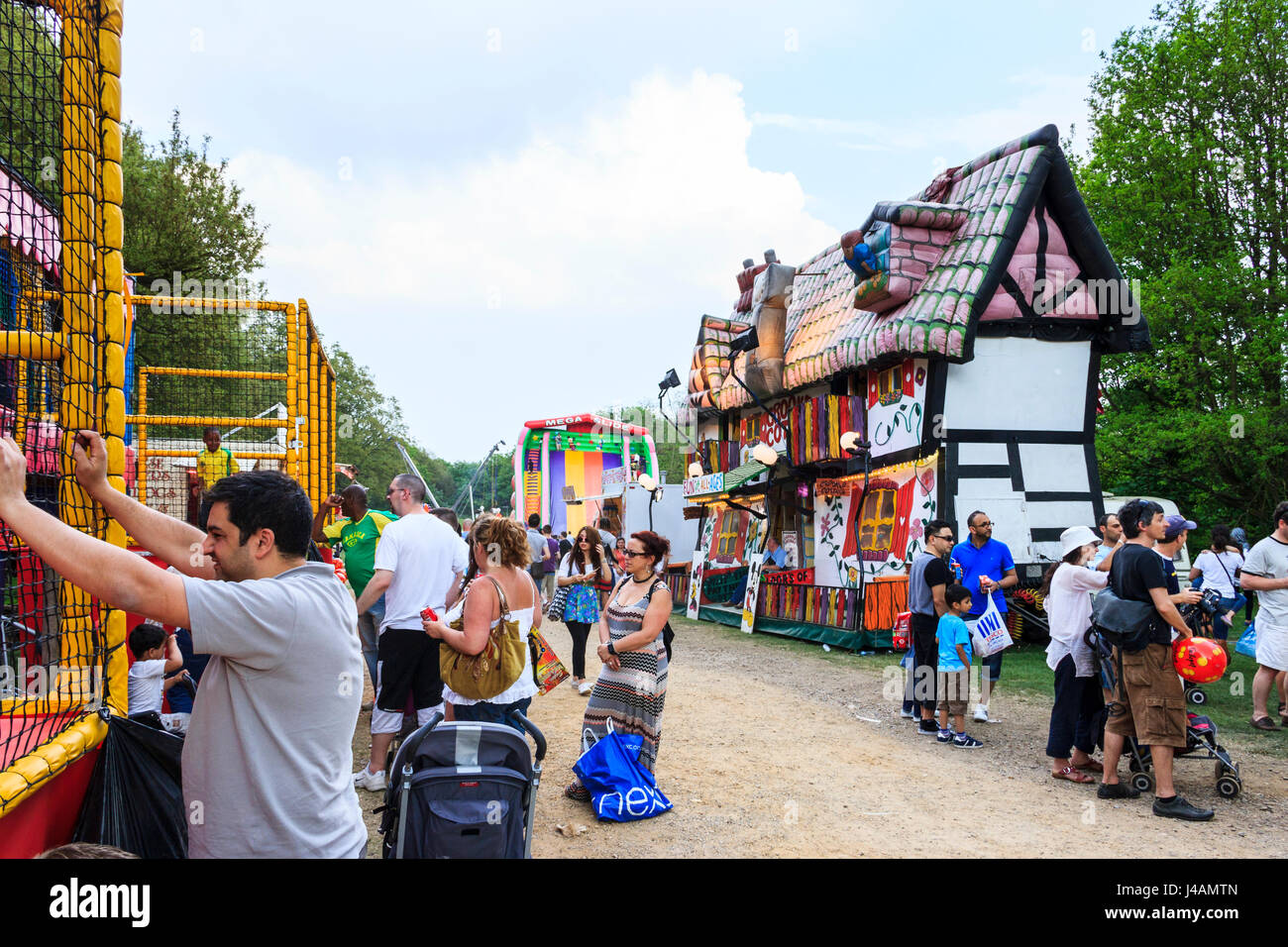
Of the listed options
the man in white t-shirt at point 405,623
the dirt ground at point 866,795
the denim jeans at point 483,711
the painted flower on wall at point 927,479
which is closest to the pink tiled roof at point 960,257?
the painted flower on wall at point 927,479

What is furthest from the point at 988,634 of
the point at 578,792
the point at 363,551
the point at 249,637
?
the point at 249,637

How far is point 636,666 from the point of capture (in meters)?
6.01

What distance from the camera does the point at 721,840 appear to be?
5.32 metres

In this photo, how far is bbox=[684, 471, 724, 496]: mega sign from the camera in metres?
18.9

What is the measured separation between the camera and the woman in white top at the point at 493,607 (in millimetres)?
4941

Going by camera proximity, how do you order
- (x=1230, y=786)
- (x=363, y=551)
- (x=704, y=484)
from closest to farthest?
(x=1230, y=786) < (x=363, y=551) < (x=704, y=484)

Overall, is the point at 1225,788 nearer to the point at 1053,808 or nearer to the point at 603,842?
the point at 1053,808

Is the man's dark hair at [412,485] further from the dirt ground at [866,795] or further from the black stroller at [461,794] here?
the black stroller at [461,794]

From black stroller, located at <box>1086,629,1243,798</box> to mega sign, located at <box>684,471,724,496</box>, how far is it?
12209 millimetres

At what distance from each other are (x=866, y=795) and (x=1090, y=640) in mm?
1960

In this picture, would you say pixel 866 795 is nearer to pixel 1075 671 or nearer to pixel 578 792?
pixel 1075 671

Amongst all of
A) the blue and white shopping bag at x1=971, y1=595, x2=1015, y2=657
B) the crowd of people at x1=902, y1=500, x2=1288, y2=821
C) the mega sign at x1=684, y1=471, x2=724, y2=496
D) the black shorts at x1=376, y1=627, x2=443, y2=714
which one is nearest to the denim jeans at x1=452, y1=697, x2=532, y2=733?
the black shorts at x1=376, y1=627, x2=443, y2=714

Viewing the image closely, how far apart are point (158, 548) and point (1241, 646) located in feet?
30.6

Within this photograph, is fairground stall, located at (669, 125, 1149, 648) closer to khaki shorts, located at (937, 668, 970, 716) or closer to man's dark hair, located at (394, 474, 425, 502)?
khaki shorts, located at (937, 668, 970, 716)
